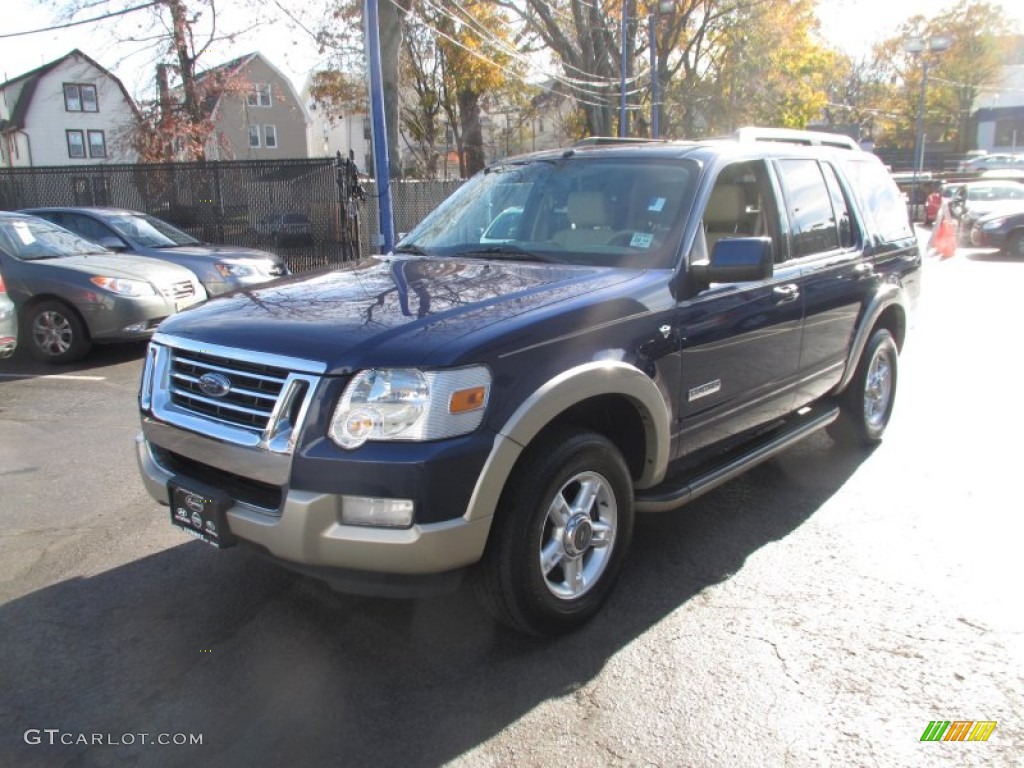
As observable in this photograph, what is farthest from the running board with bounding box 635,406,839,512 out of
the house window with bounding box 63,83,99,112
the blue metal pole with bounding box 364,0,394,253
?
the house window with bounding box 63,83,99,112

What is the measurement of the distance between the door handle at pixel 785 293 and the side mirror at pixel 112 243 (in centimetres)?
883

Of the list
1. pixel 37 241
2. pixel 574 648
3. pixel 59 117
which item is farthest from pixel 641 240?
pixel 59 117

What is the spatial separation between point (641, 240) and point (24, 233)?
8019 mm

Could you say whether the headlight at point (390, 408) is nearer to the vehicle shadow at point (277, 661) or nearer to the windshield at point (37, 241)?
the vehicle shadow at point (277, 661)

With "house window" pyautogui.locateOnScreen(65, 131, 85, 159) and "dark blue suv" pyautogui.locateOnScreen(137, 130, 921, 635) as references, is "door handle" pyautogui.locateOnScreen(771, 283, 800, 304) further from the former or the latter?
"house window" pyautogui.locateOnScreen(65, 131, 85, 159)

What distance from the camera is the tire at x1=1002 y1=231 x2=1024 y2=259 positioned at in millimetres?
17906

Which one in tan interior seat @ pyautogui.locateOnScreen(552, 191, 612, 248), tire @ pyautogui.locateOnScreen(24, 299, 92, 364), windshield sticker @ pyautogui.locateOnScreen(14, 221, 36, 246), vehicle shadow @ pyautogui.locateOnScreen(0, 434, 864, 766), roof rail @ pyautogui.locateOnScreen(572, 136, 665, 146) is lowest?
vehicle shadow @ pyautogui.locateOnScreen(0, 434, 864, 766)

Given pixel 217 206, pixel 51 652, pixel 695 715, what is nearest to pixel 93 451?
pixel 51 652

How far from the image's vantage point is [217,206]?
1658cm

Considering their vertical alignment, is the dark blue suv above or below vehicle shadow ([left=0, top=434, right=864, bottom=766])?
above

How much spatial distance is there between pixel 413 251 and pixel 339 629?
2028 millimetres

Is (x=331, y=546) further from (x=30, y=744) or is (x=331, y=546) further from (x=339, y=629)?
(x=30, y=744)

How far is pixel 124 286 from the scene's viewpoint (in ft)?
28.1

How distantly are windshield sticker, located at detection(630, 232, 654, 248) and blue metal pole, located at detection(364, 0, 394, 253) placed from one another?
834cm
